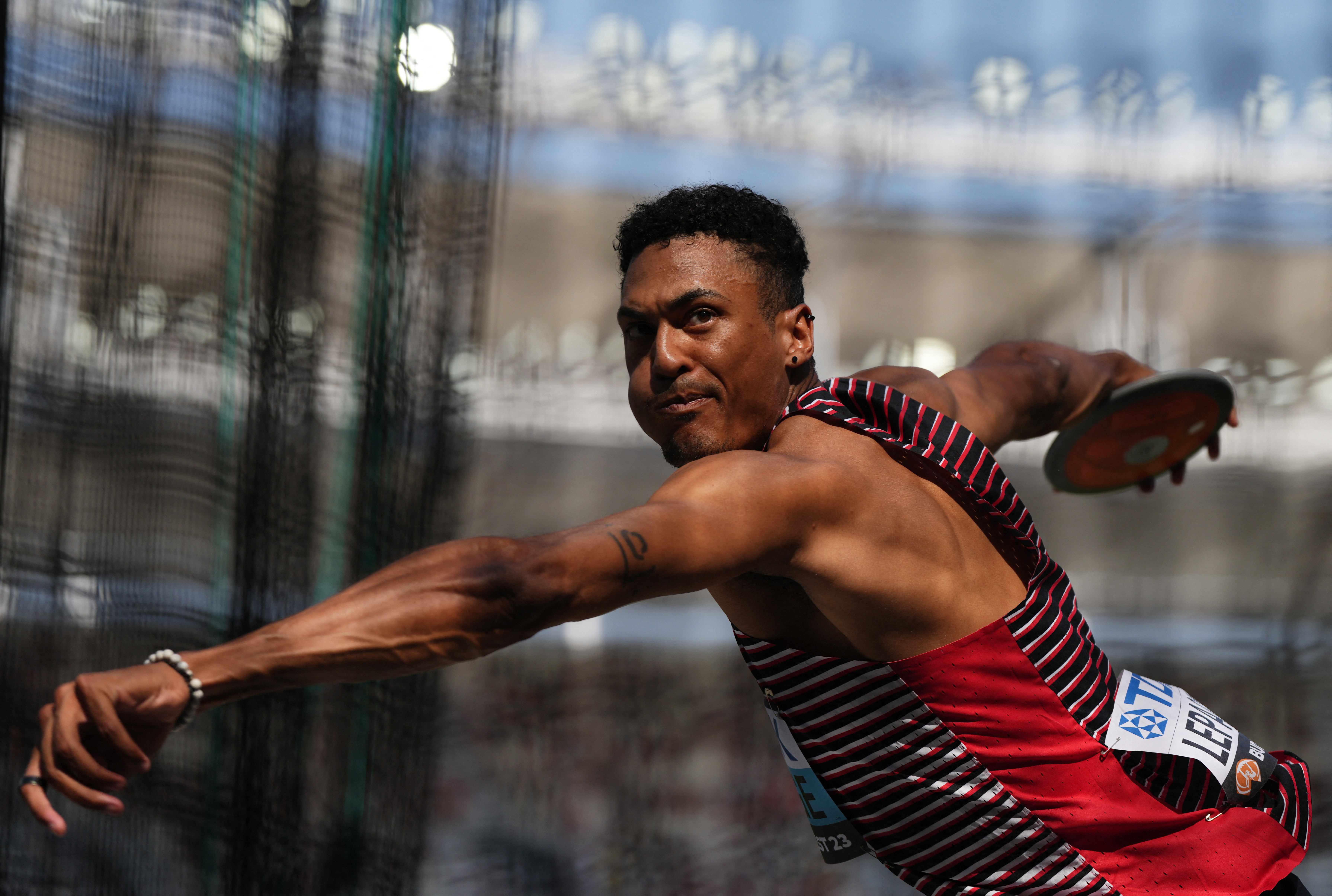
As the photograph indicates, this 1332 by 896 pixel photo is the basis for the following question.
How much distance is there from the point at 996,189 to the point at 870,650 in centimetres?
221

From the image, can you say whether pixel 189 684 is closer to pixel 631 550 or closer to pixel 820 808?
pixel 631 550

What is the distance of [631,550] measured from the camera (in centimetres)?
83

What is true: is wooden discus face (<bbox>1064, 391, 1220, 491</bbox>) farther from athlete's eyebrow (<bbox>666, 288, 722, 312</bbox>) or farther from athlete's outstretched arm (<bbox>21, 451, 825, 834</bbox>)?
athlete's outstretched arm (<bbox>21, 451, 825, 834</bbox>)

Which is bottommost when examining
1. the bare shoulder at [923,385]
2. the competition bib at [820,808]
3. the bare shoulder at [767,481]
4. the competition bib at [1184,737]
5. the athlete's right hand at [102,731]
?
the competition bib at [820,808]

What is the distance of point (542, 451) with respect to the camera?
8.98 ft

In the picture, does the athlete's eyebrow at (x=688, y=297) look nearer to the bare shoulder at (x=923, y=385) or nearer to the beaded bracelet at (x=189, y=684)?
the bare shoulder at (x=923, y=385)

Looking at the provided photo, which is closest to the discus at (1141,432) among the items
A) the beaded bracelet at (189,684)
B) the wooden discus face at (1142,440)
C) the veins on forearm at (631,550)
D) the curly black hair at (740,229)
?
the wooden discus face at (1142,440)

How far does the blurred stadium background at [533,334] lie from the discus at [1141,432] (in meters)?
0.91

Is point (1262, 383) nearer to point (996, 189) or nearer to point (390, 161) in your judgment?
point (996, 189)

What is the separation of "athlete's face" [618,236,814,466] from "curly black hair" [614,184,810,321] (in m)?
0.01

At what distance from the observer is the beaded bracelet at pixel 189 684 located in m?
0.71

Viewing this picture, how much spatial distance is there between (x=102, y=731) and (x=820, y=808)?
0.83 metres

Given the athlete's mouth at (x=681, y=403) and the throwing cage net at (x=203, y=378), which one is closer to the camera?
the athlete's mouth at (x=681, y=403)

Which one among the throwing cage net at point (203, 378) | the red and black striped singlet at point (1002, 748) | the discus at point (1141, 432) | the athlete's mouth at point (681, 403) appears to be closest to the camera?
the red and black striped singlet at point (1002, 748)
